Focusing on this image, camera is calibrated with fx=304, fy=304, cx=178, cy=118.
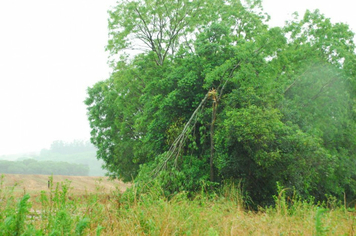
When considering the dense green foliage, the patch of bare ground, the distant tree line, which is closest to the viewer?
the patch of bare ground

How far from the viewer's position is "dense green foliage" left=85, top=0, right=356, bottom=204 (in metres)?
11.5

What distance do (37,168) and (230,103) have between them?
85378mm

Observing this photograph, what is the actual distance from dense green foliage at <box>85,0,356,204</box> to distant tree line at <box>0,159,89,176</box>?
69213mm

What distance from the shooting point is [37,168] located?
8581 cm

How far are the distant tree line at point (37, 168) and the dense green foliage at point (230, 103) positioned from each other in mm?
69213

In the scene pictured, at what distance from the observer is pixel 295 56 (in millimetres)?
17469

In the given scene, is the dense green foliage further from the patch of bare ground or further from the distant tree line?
the distant tree line

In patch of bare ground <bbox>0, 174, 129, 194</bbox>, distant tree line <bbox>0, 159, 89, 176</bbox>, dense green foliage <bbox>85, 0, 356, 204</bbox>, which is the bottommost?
distant tree line <bbox>0, 159, 89, 176</bbox>

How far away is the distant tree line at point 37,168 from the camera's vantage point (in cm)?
8262

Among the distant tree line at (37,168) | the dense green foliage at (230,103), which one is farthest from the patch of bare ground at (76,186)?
Answer: the distant tree line at (37,168)

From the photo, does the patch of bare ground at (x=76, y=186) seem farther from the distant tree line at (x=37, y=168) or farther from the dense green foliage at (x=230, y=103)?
the distant tree line at (x=37, y=168)

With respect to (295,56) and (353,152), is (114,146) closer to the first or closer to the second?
(295,56)

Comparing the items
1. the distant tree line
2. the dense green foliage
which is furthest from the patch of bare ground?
the distant tree line

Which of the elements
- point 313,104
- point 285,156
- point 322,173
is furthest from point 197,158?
point 313,104
